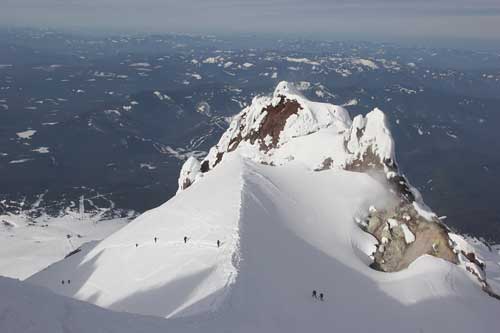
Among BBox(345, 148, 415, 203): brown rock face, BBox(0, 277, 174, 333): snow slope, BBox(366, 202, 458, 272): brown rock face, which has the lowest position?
BBox(366, 202, 458, 272): brown rock face

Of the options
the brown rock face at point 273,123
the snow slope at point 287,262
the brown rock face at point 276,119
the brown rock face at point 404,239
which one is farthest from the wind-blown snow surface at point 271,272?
the brown rock face at point 276,119

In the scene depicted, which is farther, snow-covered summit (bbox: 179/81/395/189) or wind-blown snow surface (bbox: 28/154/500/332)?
snow-covered summit (bbox: 179/81/395/189)

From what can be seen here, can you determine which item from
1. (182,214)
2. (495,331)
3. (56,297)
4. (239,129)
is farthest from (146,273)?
(239,129)

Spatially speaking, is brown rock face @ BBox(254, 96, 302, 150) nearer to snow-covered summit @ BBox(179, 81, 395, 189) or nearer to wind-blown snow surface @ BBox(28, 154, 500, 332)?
snow-covered summit @ BBox(179, 81, 395, 189)

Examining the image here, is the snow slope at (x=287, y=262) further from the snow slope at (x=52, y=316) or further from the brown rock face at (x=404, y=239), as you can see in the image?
the snow slope at (x=52, y=316)

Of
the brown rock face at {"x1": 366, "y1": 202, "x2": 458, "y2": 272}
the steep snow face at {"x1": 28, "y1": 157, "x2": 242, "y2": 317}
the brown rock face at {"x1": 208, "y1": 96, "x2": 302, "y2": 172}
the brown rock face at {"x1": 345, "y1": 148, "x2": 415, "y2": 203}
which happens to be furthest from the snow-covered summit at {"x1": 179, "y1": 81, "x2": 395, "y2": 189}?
the steep snow face at {"x1": 28, "y1": 157, "x2": 242, "y2": 317}

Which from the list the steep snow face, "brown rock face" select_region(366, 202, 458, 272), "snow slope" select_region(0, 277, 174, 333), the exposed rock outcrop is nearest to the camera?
"snow slope" select_region(0, 277, 174, 333)

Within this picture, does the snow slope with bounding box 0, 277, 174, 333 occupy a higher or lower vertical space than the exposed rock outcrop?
higher

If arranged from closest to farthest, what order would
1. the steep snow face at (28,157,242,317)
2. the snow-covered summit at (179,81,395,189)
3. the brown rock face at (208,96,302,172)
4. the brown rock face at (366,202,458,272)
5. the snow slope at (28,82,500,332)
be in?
the snow slope at (28,82,500,332), the steep snow face at (28,157,242,317), the brown rock face at (366,202,458,272), the snow-covered summit at (179,81,395,189), the brown rock face at (208,96,302,172)
